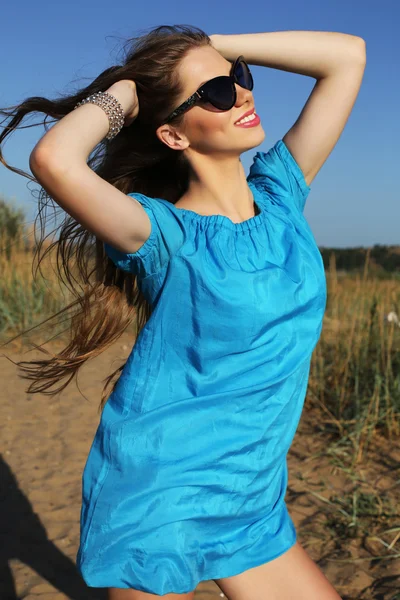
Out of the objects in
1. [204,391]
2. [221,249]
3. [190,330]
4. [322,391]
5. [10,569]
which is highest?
[221,249]

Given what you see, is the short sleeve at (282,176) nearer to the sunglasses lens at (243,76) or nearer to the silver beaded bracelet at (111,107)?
the sunglasses lens at (243,76)

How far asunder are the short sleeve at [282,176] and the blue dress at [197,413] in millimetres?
337

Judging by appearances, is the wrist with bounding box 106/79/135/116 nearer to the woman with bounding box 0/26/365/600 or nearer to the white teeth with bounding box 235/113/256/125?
the woman with bounding box 0/26/365/600

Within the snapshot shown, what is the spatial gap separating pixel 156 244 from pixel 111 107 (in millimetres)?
401

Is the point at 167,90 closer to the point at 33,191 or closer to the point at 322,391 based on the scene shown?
the point at 33,191

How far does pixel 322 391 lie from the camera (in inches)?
204

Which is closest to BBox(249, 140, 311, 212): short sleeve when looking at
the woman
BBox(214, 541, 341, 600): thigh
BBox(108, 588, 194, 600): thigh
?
the woman

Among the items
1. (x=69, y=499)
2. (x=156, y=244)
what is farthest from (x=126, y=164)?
(x=69, y=499)

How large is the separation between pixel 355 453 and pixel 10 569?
6.96 feet

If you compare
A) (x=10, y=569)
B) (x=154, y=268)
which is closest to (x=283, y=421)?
(x=154, y=268)

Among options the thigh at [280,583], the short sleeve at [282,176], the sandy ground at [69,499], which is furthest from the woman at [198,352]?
the sandy ground at [69,499]

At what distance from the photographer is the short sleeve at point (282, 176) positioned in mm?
2126

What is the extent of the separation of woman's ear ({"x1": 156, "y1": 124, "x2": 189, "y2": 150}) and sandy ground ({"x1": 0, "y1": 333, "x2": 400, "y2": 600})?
84cm

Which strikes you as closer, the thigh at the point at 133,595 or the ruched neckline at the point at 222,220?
the thigh at the point at 133,595
